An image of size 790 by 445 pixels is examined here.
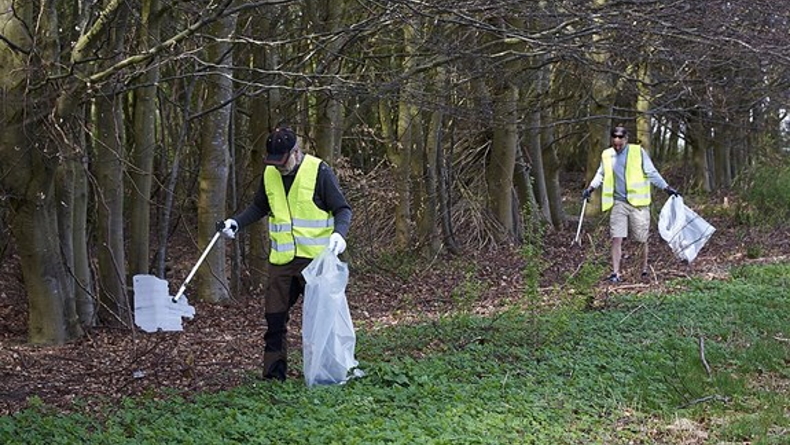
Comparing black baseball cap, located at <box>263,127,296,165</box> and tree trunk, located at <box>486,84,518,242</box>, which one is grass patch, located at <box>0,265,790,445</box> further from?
tree trunk, located at <box>486,84,518,242</box>

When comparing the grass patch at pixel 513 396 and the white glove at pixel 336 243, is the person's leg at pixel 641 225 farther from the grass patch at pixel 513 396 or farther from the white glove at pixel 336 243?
the white glove at pixel 336 243

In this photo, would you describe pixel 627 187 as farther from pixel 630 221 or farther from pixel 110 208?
pixel 110 208

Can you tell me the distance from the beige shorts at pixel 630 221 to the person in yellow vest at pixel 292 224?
21.4 ft

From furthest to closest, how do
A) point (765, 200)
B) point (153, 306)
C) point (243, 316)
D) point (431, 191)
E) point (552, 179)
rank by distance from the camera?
point (552, 179) < point (765, 200) < point (431, 191) < point (243, 316) < point (153, 306)

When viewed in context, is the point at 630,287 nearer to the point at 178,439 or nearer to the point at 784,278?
the point at 784,278

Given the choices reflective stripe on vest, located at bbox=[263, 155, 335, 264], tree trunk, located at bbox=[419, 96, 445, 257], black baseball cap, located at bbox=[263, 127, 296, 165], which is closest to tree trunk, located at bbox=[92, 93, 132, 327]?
reflective stripe on vest, located at bbox=[263, 155, 335, 264]

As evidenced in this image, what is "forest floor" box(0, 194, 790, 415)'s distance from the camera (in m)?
7.57

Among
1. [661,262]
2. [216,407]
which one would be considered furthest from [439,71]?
[216,407]

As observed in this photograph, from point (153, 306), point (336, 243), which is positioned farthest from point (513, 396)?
point (153, 306)

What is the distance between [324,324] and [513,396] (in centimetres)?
140

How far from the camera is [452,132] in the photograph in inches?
682

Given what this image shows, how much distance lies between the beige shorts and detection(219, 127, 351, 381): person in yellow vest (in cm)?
653

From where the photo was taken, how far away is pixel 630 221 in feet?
43.8

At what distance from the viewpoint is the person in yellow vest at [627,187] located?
13219 millimetres
